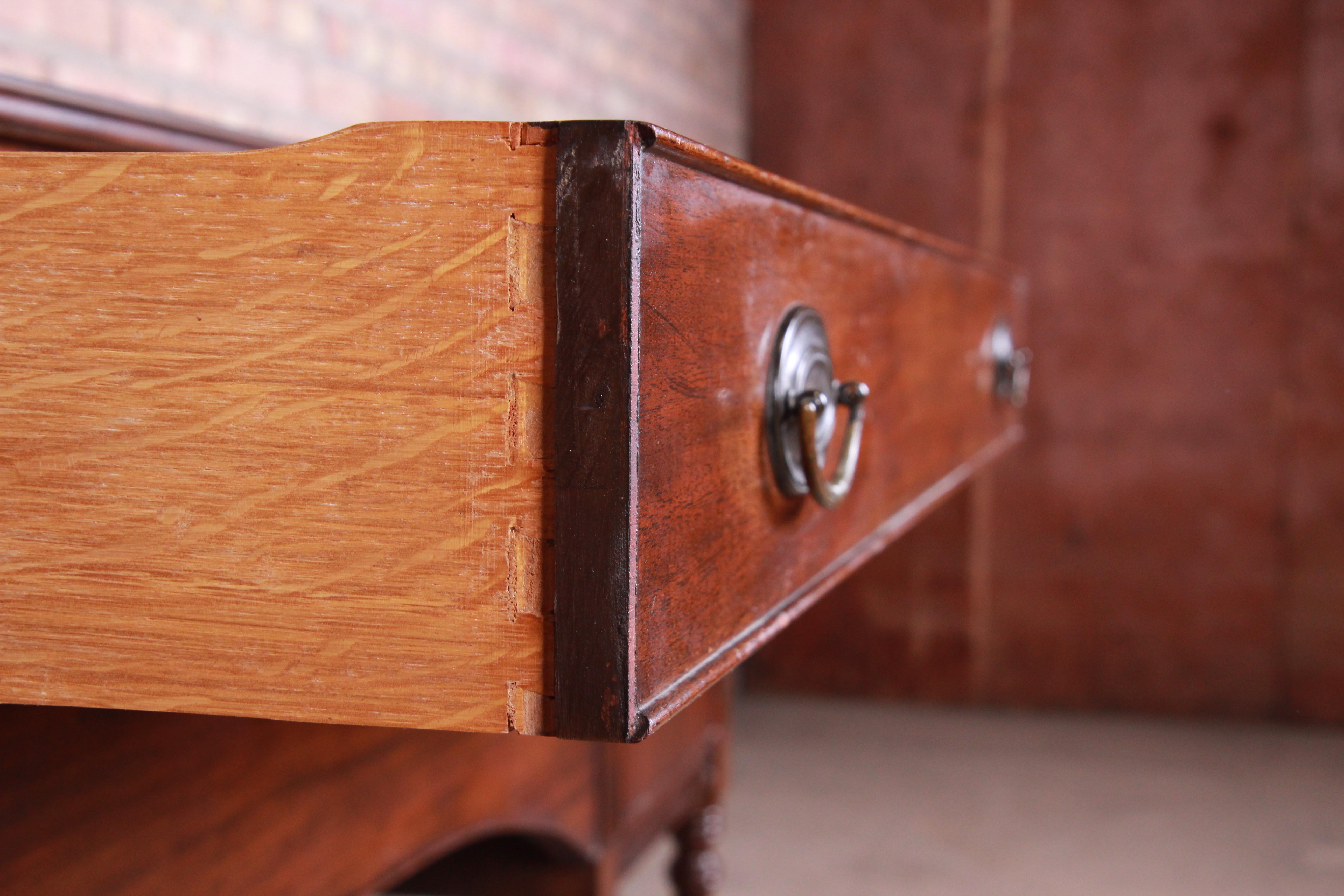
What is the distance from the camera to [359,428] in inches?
18.1

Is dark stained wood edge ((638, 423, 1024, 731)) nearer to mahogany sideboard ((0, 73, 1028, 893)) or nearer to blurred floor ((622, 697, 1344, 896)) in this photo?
mahogany sideboard ((0, 73, 1028, 893))

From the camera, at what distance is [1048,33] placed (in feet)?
11.6

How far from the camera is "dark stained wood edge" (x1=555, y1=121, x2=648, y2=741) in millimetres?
440

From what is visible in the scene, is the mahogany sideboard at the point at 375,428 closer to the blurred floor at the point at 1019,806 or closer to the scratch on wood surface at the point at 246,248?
the scratch on wood surface at the point at 246,248

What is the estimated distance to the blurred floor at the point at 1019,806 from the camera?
2.51 meters

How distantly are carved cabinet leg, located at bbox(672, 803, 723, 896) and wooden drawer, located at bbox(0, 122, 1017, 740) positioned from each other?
49.1 inches

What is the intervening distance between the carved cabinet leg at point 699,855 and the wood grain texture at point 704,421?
910 mm

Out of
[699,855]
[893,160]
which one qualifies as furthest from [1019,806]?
[893,160]

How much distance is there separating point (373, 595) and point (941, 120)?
134 inches

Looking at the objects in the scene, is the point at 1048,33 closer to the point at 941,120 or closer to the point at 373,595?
the point at 941,120

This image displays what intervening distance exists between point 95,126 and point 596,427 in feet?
1.95

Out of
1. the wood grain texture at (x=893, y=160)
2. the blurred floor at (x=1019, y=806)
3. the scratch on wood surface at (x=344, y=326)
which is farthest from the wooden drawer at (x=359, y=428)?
the wood grain texture at (x=893, y=160)

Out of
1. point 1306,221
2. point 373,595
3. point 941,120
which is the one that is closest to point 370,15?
point 373,595

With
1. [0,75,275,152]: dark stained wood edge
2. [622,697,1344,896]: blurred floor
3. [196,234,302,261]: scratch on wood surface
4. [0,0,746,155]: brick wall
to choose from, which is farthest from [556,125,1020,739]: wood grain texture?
[622,697,1344,896]: blurred floor
